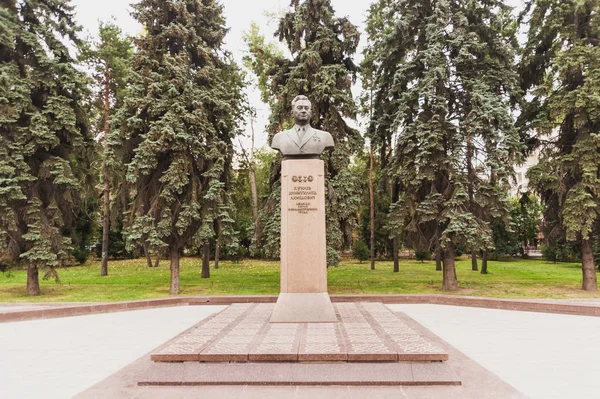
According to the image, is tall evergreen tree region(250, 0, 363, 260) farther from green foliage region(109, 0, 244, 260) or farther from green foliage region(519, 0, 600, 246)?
green foliage region(519, 0, 600, 246)

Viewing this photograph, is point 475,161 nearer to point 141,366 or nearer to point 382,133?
point 382,133

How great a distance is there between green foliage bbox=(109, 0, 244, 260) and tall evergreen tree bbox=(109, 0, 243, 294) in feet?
0.11

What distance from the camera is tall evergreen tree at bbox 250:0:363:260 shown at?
1485cm

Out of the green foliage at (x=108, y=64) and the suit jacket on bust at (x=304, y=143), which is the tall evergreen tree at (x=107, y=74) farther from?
the suit jacket on bust at (x=304, y=143)

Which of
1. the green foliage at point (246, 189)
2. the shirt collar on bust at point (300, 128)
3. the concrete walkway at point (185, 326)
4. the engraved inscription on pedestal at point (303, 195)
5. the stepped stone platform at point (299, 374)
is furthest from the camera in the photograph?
the green foliage at point (246, 189)

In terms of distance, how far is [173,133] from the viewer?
43.6ft

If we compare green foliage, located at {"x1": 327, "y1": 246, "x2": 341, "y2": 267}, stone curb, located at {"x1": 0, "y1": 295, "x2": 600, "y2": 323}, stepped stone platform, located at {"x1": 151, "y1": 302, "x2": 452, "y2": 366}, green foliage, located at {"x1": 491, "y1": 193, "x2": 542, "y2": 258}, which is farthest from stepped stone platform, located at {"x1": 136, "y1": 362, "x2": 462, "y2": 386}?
green foliage, located at {"x1": 491, "y1": 193, "x2": 542, "y2": 258}

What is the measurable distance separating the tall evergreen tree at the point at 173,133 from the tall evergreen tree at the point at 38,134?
5.70ft

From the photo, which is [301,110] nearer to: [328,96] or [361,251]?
[328,96]

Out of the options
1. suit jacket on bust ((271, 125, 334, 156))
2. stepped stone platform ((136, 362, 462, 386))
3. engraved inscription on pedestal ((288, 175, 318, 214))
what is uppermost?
suit jacket on bust ((271, 125, 334, 156))

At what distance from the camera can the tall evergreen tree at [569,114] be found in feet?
44.3

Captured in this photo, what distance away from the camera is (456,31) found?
562 inches

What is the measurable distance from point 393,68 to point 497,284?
9.27 meters

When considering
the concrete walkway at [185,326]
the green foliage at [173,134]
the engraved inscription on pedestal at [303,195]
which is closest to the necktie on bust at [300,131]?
the engraved inscription on pedestal at [303,195]
